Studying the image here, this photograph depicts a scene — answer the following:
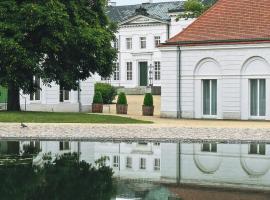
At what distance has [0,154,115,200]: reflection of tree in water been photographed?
13.2 m

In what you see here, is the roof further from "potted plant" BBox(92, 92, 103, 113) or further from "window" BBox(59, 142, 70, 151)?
"window" BBox(59, 142, 70, 151)

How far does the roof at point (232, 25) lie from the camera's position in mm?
36719

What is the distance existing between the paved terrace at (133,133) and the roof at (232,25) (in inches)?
337

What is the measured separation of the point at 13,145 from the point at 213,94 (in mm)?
16653

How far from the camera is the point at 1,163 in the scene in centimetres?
1844

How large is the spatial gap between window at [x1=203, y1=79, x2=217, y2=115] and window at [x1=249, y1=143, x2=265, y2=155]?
13148 millimetres

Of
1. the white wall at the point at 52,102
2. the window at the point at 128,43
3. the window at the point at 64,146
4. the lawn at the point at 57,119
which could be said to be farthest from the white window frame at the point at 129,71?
the window at the point at 64,146

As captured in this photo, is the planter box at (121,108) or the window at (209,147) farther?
the planter box at (121,108)

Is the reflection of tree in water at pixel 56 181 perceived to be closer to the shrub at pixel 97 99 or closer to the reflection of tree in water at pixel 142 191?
the reflection of tree in water at pixel 142 191

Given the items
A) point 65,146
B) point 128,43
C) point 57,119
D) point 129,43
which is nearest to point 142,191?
point 65,146

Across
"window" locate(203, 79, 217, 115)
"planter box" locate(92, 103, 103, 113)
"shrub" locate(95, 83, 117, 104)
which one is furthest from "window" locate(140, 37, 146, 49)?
"window" locate(203, 79, 217, 115)

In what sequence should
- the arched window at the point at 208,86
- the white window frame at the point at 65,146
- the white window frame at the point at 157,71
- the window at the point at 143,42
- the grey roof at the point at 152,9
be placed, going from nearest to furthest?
the white window frame at the point at 65,146, the arched window at the point at 208,86, the white window frame at the point at 157,71, the grey roof at the point at 152,9, the window at the point at 143,42

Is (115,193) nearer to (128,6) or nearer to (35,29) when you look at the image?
(35,29)

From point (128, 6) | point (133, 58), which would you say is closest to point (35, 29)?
point (133, 58)
